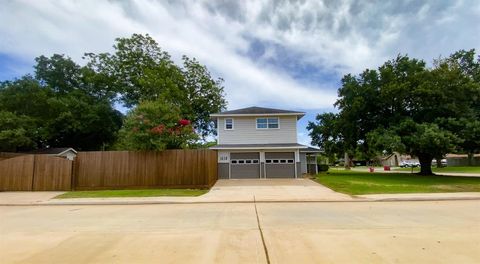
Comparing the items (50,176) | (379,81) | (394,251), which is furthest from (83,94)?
(394,251)


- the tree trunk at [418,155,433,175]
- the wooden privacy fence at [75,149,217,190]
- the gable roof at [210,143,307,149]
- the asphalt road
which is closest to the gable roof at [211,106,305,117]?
the gable roof at [210,143,307,149]

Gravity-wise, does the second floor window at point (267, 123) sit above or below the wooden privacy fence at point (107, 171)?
above

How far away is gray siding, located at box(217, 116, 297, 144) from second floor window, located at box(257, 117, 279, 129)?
0.33m

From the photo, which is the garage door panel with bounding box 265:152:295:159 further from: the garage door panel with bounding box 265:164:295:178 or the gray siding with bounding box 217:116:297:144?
the gray siding with bounding box 217:116:297:144

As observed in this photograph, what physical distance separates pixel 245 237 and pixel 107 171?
13.8m

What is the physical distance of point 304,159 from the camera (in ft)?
92.8

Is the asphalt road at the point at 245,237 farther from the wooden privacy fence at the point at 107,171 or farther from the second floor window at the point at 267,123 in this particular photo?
the second floor window at the point at 267,123

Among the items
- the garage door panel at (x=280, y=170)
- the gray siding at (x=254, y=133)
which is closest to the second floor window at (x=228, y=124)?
the gray siding at (x=254, y=133)

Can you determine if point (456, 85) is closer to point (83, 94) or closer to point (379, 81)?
point (379, 81)

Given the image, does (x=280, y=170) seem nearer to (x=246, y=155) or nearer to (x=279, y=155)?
(x=279, y=155)

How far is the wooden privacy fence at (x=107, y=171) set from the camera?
1750 centimetres

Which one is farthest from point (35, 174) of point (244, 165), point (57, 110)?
point (57, 110)

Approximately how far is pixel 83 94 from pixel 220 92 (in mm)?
15635

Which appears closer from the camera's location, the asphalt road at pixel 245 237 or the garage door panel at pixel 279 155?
the asphalt road at pixel 245 237
